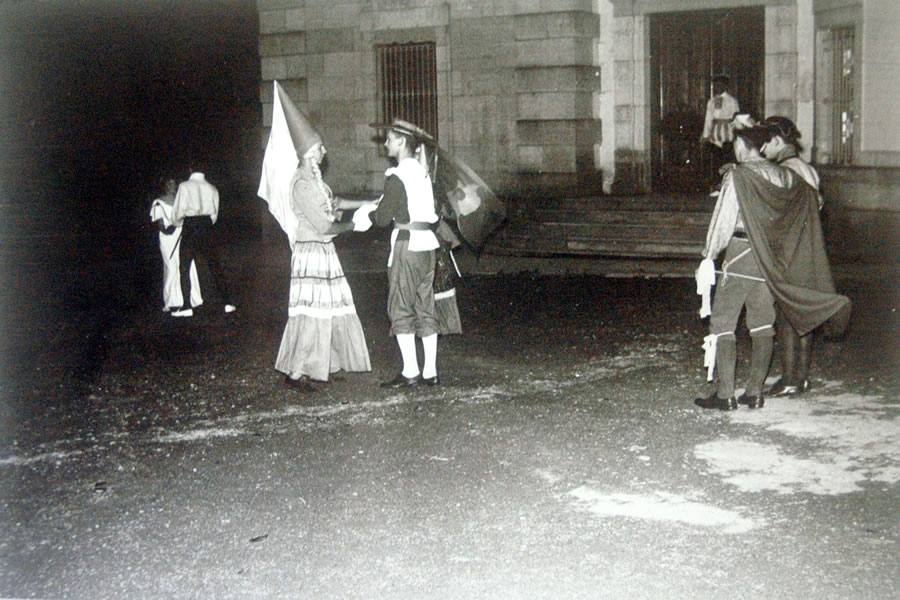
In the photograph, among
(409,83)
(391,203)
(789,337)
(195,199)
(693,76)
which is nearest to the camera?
(789,337)

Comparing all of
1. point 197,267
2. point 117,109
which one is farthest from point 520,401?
point 117,109

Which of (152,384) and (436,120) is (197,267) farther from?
(436,120)

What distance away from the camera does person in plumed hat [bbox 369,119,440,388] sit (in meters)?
8.12

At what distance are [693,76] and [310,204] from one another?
1082cm

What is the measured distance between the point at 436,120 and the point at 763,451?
42.3 ft

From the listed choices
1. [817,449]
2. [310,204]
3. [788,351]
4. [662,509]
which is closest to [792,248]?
[788,351]

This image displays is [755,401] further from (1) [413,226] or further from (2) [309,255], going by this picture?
(2) [309,255]

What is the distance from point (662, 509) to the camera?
18.5 ft

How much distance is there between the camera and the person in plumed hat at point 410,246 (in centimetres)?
812

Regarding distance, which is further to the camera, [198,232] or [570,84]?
[570,84]

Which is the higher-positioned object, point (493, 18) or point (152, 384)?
point (493, 18)

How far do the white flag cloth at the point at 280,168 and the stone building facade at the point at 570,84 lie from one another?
29.9ft

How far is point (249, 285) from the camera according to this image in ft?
46.7

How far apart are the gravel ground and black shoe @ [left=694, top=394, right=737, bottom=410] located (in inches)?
3.2
